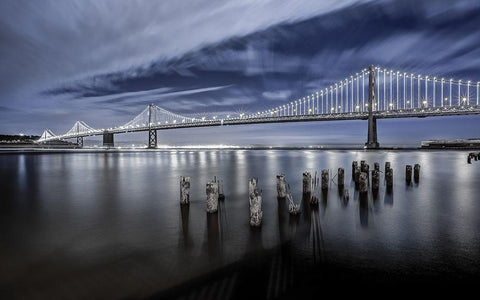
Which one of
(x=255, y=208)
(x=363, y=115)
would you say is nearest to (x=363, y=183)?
(x=255, y=208)

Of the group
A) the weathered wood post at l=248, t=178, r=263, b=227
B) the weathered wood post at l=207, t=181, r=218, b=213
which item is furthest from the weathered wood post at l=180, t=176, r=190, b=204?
the weathered wood post at l=248, t=178, r=263, b=227

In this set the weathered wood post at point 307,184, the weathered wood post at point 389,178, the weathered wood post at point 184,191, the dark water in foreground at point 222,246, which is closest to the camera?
the dark water in foreground at point 222,246

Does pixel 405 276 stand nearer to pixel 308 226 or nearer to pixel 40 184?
pixel 308 226

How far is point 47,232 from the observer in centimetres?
541

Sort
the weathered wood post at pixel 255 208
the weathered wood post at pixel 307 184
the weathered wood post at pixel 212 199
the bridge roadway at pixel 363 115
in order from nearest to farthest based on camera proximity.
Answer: the weathered wood post at pixel 255 208 < the weathered wood post at pixel 212 199 < the weathered wood post at pixel 307 184 < the bridge roadway at pixel 363 115

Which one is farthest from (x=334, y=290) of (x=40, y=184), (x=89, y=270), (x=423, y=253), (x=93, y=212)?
(x=40, y=184)

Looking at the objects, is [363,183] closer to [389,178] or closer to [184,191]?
[389,178]

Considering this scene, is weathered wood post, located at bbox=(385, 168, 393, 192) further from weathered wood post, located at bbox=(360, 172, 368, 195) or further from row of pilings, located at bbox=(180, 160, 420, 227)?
weathered wood post, located at bbox=(360, 172, 368, 195)

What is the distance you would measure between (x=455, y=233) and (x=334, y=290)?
3.45 meters

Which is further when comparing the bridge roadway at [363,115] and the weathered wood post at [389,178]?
the bridge roadway at [363,115]

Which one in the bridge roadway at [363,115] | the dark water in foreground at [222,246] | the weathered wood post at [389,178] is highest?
the bridge roadway at [363,115]

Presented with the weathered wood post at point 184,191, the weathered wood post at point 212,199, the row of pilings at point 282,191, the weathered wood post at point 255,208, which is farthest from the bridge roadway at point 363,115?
the weathered wood post at point 255,208

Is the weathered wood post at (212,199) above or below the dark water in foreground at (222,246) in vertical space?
above

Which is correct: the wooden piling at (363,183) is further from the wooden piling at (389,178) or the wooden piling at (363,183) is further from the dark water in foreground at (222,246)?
the wooden piling at (389,178)
